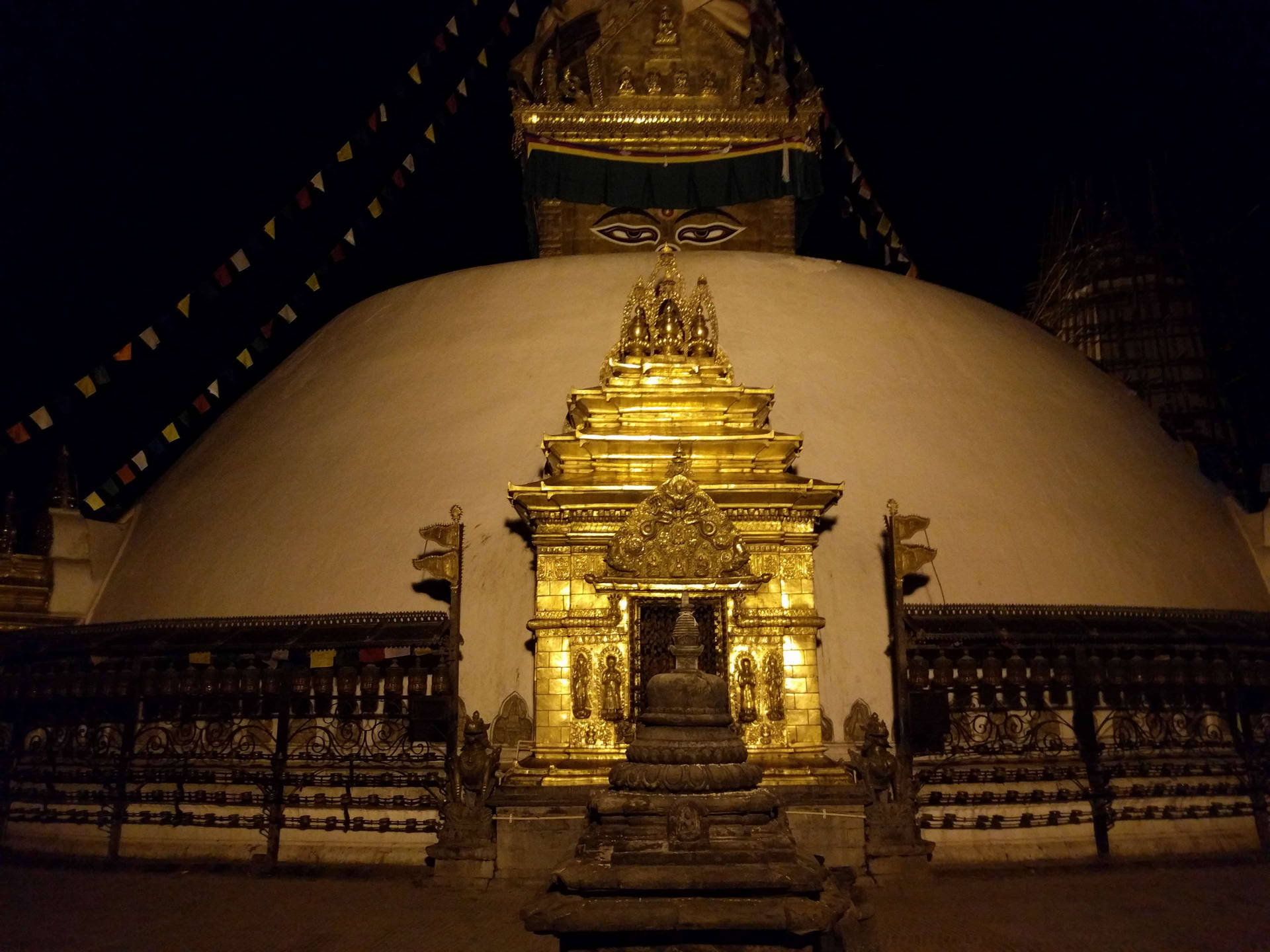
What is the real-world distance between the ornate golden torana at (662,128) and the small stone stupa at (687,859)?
9.02 meters

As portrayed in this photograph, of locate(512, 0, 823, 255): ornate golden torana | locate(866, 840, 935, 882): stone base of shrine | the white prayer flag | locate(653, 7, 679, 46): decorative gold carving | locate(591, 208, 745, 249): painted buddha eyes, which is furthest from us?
locate(653, 7, 679, 46): decorative gold carving

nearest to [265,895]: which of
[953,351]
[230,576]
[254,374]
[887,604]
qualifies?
[230,576]

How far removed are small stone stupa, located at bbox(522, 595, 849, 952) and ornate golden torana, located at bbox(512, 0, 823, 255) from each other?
9.02 m

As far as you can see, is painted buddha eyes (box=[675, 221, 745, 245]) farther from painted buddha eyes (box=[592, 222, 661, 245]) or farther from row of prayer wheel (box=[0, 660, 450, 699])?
row of prayer wheel (box=[0, 660, 450, 699])

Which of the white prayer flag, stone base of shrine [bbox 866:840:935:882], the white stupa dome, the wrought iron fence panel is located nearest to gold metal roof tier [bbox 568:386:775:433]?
the white stupa dome

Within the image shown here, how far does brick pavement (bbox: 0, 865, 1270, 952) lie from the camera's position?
4883 millimetres

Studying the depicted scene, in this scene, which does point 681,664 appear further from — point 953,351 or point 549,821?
point 953,351

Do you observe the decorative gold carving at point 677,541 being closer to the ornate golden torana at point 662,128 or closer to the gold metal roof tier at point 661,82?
the ornate golden torana at point 662,128

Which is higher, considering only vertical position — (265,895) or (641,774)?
(641,774)

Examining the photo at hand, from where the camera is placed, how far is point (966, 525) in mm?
7812

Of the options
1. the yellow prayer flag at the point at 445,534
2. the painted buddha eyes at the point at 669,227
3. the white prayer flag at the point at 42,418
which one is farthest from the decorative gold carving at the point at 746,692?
the painted buddha eyes at the point at 669,227

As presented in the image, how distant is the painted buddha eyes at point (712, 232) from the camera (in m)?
12.6

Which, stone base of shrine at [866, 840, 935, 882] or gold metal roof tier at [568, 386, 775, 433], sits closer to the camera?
stone base of shrine at [866, 840, 935, 882]

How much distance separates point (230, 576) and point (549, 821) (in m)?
3.88
